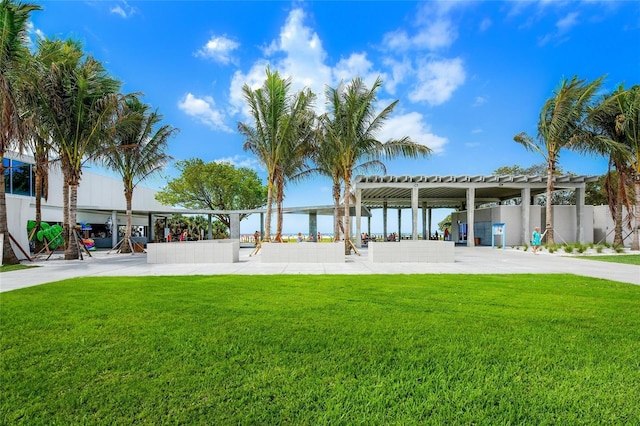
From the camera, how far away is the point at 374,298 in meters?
6.05

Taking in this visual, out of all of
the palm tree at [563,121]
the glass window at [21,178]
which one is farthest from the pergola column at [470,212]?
the glass window at [21,178]

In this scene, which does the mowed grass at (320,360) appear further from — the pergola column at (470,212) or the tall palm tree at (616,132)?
the pergola column at (470,212)

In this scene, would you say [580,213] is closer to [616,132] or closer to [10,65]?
[616,132]

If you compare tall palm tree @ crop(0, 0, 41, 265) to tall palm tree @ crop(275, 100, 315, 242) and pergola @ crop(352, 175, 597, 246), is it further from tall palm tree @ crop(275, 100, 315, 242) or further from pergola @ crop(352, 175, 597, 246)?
pergola @ crop(352, 175, 597, 246)

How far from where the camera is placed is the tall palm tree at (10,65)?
37.7ft

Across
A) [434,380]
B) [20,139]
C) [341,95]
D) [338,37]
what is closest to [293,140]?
[341,95]

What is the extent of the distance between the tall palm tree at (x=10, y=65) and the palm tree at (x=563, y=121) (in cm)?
2455

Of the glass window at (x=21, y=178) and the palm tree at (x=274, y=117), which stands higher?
the palm tree at (x=274, y=117)

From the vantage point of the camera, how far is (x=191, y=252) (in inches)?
533

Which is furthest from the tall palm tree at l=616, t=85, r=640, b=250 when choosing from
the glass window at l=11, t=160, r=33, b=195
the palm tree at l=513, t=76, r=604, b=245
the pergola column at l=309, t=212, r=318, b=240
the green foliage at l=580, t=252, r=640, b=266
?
the glass window at l=11, t=160, r=33, b=195

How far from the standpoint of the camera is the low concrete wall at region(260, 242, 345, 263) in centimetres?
1341

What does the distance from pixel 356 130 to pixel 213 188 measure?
70.1ft

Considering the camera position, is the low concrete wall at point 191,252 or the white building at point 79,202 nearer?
the low concrete wall at point 191,252

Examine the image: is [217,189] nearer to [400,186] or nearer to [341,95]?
[400,186]
